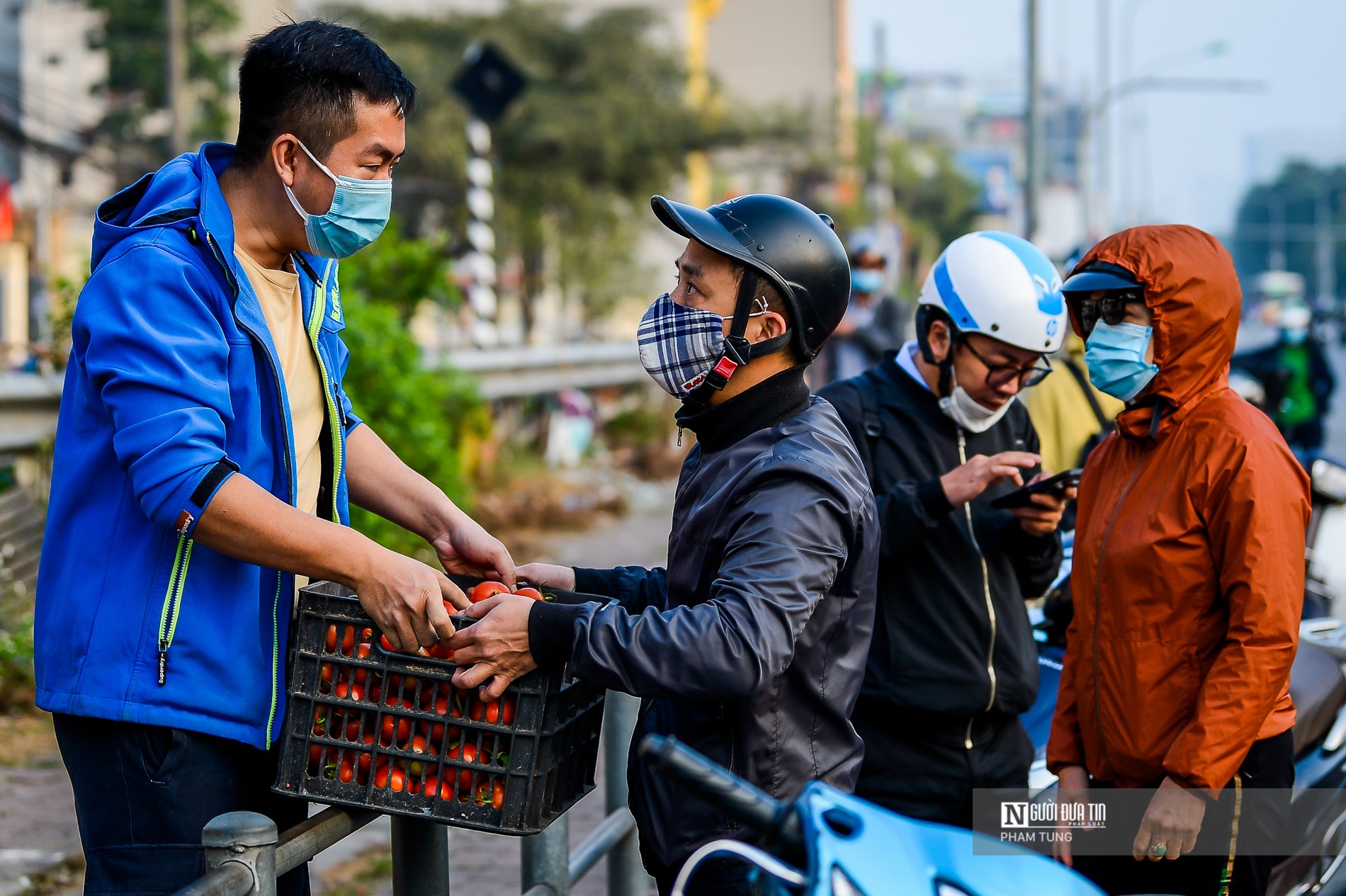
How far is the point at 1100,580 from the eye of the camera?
10.2 feet

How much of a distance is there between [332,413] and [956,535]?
1716 mm

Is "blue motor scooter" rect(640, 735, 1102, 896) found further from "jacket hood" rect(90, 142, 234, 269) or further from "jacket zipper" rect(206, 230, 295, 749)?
"jacket hood" rect(90, 142, 234, 269)

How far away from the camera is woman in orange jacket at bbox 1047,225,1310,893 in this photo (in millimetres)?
2809

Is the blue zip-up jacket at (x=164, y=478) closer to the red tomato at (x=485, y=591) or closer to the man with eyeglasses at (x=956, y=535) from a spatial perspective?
the red tomato at (x=485, y=591)

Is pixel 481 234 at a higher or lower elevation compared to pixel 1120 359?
higher

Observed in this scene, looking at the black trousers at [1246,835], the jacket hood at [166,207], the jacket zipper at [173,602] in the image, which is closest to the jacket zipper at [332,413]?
the jacket hood at [166,207]

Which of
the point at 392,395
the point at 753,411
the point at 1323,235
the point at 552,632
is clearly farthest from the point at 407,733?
the point at 1323,235

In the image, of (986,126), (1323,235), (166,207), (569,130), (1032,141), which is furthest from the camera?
(986,126)

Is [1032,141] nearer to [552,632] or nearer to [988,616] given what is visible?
[988,616]

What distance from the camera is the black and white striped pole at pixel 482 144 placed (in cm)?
1454

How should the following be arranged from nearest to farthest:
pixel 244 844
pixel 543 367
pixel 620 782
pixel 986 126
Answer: pixel 244 844, pixel 620 782, pixel 543 367, pixel 986 126

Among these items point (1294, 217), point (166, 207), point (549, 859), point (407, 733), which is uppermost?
point (1294, 217)

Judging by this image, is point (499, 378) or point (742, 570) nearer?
point (742, 570)

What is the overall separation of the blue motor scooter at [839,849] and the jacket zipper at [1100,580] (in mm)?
1362
